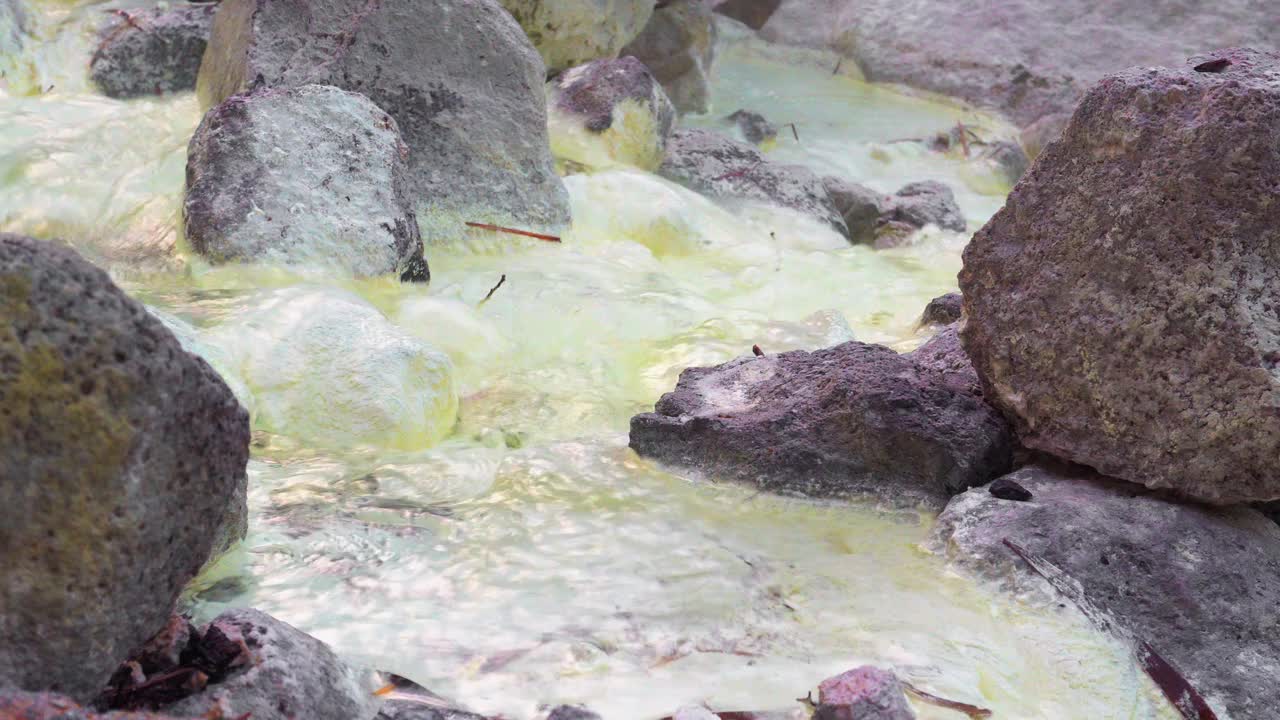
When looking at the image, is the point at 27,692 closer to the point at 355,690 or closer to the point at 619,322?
the point at 355,690

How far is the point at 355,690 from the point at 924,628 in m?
1.00

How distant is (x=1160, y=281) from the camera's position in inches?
93.9

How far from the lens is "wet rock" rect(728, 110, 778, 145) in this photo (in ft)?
24.1

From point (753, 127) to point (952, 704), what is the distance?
5.79 meters

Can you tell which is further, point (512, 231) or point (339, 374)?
point (512, 231)

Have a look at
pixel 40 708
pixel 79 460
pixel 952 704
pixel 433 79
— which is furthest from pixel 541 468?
pixel 433 79

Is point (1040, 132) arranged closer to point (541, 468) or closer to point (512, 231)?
point (512, 231)

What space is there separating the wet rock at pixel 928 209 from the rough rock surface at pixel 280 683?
468cm

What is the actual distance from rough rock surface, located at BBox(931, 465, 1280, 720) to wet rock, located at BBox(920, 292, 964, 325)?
1.42 meters

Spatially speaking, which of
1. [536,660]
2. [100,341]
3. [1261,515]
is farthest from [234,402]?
[1261,515]

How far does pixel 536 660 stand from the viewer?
196cm

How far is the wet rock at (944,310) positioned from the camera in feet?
12.9

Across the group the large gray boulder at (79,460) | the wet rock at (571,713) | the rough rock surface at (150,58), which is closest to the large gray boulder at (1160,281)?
the wet rock at (571,713)

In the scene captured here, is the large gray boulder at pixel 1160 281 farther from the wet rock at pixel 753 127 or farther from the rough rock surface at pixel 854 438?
the wet rock at pixel 753 127
